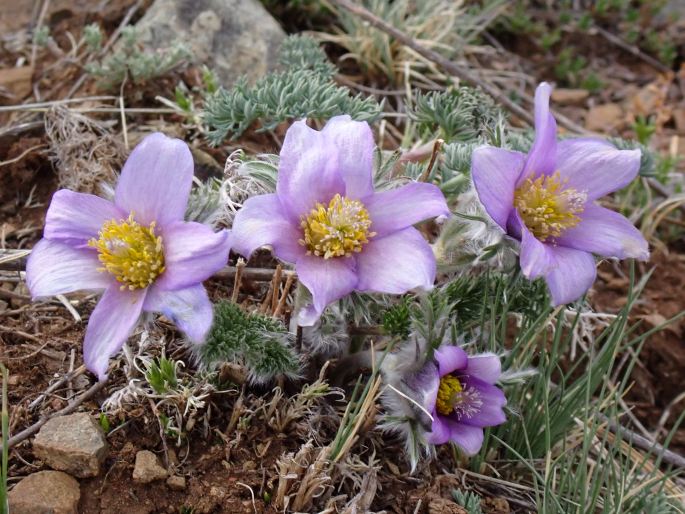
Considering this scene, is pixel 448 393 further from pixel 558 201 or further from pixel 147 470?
pixel 147 470

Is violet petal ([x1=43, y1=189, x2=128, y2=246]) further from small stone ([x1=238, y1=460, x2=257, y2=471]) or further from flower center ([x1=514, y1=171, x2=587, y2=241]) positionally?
flower center ([x1=514, y1=171, x2=587, y2=241])

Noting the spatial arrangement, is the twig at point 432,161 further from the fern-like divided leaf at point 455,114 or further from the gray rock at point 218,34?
the gray rock at point 218,34

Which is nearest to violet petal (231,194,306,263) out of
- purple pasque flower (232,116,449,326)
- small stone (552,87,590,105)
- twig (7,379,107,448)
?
purple pasque flower (232,116,449,326)

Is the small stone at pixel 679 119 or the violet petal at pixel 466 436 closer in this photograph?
the violet petal at pixel 466 436

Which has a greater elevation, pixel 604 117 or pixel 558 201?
pixel 558 201

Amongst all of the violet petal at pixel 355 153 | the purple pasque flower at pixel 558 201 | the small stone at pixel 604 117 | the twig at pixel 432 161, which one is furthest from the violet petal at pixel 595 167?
the small stone at pixel 604 117

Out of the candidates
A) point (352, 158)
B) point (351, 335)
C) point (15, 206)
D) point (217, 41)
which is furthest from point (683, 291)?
point (15, 206)

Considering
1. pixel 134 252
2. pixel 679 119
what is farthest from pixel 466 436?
pixel 679 119
